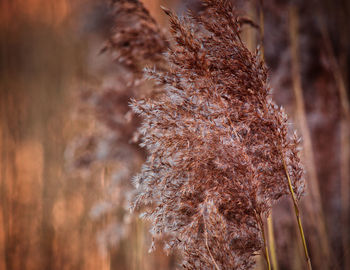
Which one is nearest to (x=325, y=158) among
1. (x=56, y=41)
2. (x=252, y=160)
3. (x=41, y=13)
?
(x=252, y=160)

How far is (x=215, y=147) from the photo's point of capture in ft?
2.35

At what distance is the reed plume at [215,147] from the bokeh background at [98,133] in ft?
1.90

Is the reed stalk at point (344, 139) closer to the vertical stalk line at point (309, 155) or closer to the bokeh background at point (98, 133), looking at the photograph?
the bokeh background at point (98, 133)

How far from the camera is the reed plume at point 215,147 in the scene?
27.6 inches

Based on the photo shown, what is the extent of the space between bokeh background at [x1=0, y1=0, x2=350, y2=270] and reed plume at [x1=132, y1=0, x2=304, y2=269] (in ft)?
1.90

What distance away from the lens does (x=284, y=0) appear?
183 cm

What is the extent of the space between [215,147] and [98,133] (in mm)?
1080

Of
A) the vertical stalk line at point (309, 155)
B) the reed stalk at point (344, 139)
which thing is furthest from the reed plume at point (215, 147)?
the reed stalk at point (344, 139)

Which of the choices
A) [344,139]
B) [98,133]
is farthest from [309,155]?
[98,133]

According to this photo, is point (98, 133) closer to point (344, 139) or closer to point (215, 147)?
point (215, 147)

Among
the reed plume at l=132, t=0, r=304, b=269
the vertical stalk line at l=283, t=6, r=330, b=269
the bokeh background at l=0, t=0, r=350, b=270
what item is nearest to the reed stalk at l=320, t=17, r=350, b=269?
the bokeh background at l=0, t=0, r=350, b=270

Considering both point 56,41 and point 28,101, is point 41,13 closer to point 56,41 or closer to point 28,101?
point 56,41

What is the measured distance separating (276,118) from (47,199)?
1958 mm

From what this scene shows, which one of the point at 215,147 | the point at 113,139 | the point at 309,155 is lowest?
the point at 215,147
